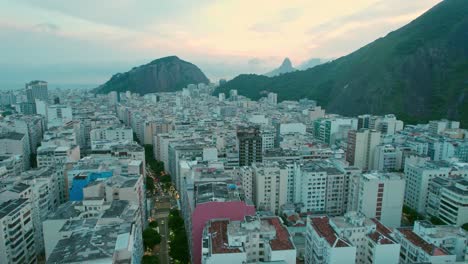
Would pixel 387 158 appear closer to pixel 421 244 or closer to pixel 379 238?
pixel 421 244

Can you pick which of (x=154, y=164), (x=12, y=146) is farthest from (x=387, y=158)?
(x=12, y=146)

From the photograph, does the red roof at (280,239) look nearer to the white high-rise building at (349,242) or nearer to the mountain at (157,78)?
the white high-rise building at (349,242)

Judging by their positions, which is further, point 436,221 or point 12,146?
point 12,146

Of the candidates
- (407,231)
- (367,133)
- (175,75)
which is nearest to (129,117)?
(367,133)

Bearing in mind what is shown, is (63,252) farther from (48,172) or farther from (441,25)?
(441,25)

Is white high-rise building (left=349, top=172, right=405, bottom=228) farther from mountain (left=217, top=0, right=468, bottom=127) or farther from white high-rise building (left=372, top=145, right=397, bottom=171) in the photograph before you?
mountain (left=217, top=0, right=468, bottom=127)

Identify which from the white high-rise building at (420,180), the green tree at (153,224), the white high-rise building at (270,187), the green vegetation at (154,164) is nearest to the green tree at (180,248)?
the green tree at (153,224)
